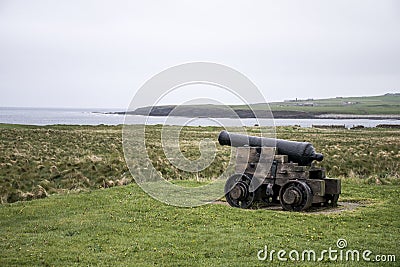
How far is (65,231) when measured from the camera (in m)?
12.0

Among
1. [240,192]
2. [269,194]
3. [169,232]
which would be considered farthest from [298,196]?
[169,232]

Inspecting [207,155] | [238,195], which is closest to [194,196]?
[238,195]

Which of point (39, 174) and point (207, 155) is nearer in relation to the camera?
point (39, 174)

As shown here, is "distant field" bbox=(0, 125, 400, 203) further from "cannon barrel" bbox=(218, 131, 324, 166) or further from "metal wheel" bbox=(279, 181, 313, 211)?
"metal wheel" bbox=(279, 181, 313, 211)

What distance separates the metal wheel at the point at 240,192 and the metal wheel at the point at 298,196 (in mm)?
1221

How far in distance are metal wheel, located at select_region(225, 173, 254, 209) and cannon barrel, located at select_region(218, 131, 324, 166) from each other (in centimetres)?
103

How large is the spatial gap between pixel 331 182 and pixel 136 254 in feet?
22.7

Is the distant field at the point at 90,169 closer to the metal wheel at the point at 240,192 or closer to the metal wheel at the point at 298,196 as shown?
the metal wheel at the point at 240,192

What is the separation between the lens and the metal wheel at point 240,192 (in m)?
14.9

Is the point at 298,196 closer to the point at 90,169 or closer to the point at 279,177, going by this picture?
the point at 279,177

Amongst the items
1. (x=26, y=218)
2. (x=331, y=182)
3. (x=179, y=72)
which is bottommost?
(x=26, y=218)

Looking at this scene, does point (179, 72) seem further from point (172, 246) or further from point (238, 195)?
point (172, 246)

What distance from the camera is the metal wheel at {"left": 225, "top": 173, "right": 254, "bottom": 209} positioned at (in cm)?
1488

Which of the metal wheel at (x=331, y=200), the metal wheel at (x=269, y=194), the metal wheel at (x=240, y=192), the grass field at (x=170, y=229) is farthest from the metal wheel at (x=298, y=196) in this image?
the metal wheel at (x=240, y=192)
